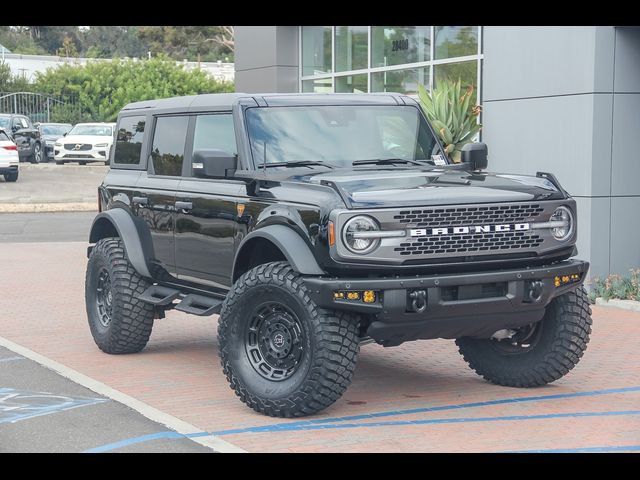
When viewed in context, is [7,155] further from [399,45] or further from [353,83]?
[399,45]

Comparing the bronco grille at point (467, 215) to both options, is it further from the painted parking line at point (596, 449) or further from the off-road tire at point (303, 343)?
the painted parking line at point (596, 449)

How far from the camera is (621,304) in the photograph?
12.6m

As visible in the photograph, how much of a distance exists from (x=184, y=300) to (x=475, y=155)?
8.17 ft

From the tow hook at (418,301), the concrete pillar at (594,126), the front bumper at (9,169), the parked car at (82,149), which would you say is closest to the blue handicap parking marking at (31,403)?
the tow hook at (418,301)

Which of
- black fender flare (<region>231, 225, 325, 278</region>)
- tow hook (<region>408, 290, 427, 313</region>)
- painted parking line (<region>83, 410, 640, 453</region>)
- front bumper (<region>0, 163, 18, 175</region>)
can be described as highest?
black fender flare (<region>231, 225, 325, 278</region>)

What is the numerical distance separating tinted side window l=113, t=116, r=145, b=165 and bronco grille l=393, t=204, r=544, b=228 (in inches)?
139

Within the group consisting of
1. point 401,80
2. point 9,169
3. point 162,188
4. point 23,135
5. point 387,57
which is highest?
point 387,57

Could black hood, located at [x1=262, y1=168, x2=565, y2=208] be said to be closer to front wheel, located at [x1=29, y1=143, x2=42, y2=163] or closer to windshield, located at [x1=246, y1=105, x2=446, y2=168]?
windshield, located at [x1=246, y1=105, x2=446, y2=168]

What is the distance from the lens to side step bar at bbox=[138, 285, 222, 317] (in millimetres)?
8711

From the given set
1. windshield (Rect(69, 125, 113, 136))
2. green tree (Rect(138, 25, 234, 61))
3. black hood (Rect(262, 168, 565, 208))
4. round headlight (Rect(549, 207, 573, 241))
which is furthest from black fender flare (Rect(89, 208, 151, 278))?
green tree (Rect(138, 25, 234, 61))

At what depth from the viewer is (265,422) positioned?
7.43m

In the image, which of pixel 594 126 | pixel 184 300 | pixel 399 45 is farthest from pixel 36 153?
pixel 184 300
